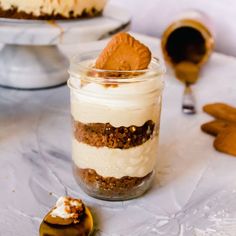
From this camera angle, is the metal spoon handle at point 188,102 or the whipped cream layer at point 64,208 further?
the metal spoon handle at point 188,102

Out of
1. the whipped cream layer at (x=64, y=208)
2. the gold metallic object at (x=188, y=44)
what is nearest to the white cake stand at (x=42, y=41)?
the gold metallic object at (x=188, y=44)

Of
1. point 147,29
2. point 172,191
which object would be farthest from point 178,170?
point 147,29

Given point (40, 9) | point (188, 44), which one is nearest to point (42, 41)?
point (40, 9)

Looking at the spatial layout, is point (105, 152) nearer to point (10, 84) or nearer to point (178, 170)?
point (178, 170)

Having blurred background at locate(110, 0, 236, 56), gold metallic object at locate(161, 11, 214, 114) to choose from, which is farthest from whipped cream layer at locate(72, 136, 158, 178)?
blurred background at locate(110, 0, 236, 56)

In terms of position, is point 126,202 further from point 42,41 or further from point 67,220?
point 42,41

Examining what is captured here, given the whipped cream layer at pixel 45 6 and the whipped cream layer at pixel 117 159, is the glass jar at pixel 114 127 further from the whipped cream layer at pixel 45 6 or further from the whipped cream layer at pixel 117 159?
the whipped cream layer at pixel 45 6
